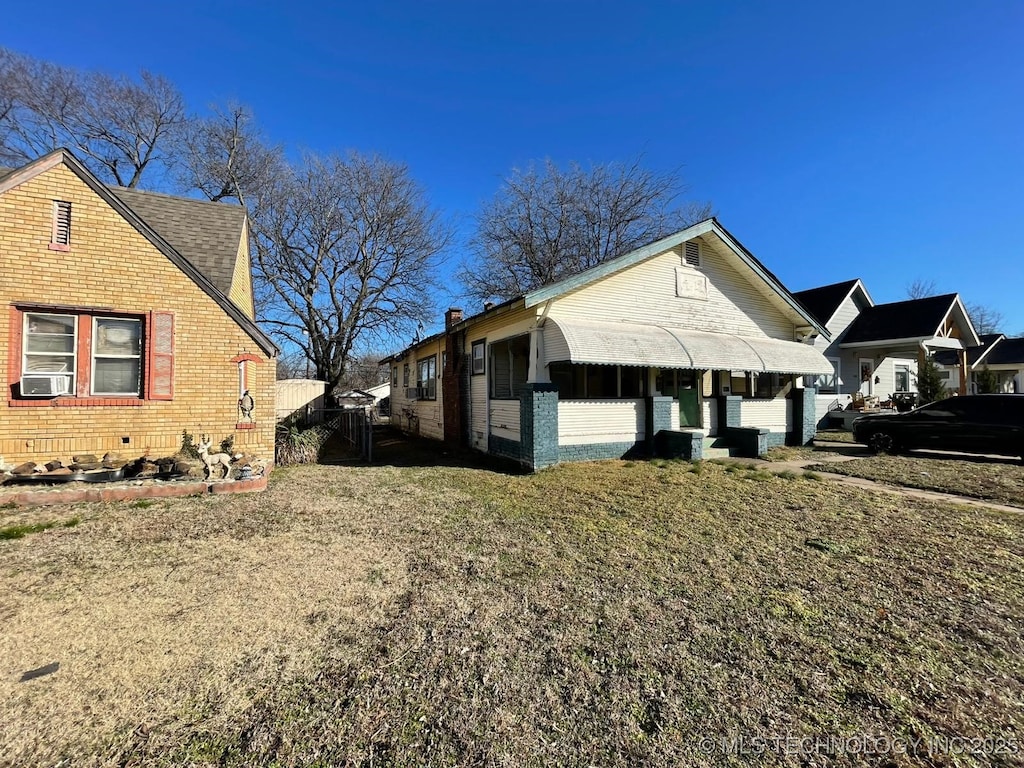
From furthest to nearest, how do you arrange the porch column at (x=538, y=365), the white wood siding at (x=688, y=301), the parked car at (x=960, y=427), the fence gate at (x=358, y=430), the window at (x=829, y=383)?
1. the window at (x=829, y=383)
2. the fence gate at (x=358, y=430)
3. the white wood siding at (x=688, y=301)
4. the parked car at (x=960, y=427)
5. the porch column at (x=538, y=365)

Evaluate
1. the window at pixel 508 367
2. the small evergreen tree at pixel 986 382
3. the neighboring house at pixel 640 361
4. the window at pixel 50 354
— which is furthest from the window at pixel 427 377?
the small evergreen tree at pixel 986 382

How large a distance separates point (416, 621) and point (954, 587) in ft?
15.7

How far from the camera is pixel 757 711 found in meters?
2.48

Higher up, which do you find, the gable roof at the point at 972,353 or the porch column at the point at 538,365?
the gable roof at the point at 972,353

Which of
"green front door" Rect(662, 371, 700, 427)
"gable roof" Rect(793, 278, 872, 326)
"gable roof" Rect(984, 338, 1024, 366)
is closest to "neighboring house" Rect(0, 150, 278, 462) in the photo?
"green front door" Rect(662, 371, 700, 427)

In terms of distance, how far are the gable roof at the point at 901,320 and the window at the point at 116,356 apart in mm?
26835

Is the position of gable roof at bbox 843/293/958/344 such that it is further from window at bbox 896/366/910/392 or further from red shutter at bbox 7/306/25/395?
red shutter at bbox 7/306/25/395

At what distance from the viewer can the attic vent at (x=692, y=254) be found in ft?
41.5

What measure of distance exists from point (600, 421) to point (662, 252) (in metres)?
4.99

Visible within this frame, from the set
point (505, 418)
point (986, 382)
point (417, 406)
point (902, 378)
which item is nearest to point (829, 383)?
point (902, 378)

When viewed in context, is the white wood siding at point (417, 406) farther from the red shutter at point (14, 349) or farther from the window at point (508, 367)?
the red shutter at point (14, 349)

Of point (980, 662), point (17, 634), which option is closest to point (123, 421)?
point (17, 634)

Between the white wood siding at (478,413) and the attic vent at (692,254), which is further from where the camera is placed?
the attic vent at (692,254)

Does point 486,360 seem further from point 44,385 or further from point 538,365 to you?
point 44,385
